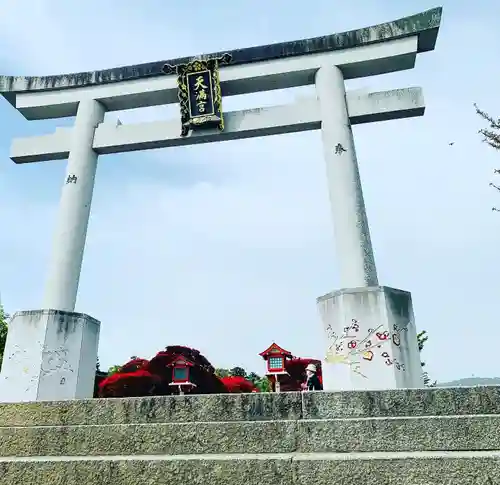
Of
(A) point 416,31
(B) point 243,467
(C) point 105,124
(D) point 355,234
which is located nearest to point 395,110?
(A) point 416,31

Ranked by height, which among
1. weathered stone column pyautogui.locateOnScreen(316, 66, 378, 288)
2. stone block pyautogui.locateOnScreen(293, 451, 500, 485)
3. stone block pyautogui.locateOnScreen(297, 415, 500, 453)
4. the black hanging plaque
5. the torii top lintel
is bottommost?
stone block pyautogui.locateOnScreen(293, 451, 500, 485)

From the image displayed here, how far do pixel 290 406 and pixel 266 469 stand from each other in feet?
2.16

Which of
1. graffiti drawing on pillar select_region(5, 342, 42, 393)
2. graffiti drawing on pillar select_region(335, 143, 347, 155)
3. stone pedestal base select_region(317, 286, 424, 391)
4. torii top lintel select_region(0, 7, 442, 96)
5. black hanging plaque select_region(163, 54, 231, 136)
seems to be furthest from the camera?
black hanging plaque select_region(163, 54, 231, 136)

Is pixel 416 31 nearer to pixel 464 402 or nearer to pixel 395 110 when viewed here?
pixel 395 110

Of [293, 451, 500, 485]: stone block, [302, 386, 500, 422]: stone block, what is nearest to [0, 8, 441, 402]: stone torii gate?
[302, 386, 500, 422]: stone block

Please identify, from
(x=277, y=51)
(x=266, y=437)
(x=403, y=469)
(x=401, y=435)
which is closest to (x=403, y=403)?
(x=401, y=435)

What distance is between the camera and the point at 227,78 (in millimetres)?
8328

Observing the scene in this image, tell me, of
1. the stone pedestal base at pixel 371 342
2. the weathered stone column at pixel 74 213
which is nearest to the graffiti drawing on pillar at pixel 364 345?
the stone pedestal base at pixel 371 342

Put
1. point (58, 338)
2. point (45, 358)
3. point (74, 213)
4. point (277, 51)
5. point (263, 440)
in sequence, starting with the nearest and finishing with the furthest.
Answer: point (263, 440) → point (45, 358) → point (58, 338) → point (74, 213) → point (277, 51)

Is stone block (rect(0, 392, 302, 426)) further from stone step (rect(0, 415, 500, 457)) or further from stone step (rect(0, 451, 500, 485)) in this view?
stone step (rect(0, 451, 500, 485))

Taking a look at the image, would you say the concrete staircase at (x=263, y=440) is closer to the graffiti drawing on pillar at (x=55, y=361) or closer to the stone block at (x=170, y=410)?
the stone block at (x=170, y=410)

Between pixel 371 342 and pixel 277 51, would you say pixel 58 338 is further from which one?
pixel 277 51

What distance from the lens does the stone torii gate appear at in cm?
594

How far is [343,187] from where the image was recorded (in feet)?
22.8
